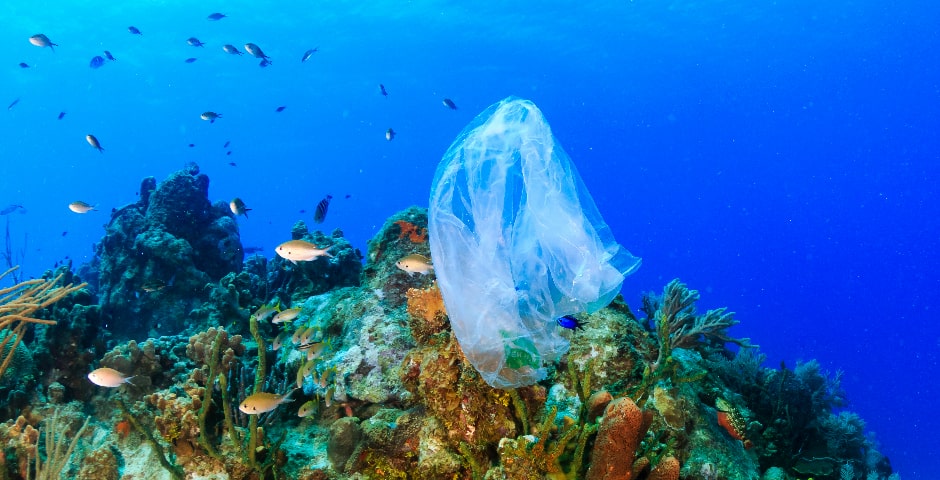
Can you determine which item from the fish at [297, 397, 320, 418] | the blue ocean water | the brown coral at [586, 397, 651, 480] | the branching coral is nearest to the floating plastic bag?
the brown coral at [586, 397, 651, 480]

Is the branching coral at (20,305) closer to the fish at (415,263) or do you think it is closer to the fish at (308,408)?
the fish at (308,408)

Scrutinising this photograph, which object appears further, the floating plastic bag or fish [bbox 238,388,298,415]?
fish [bbox 238,388,298,415]

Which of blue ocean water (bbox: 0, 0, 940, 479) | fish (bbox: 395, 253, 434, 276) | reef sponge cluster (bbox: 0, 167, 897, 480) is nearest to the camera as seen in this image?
reef sponge cluster (bbox: 0, 167, 897, 480)

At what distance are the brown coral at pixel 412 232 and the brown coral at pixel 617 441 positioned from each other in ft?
12.5

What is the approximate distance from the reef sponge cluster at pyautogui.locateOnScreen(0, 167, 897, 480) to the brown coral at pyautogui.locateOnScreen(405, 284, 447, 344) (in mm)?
13

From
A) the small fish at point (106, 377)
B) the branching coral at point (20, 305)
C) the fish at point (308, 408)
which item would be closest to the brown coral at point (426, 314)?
the fish at point (308, 408)

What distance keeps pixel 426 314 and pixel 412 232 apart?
2.42 m

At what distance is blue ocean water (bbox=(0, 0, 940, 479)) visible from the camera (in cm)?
4203

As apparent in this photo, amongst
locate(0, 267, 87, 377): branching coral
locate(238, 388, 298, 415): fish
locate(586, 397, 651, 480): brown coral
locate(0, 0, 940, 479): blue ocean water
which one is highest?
locate(0, 0, 940, 479): blue ocean water

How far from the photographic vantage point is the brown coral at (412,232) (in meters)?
6.60

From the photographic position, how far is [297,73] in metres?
54.2

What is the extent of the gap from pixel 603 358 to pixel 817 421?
130 inches

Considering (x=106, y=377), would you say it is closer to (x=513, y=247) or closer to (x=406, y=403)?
(x=406, y=403)

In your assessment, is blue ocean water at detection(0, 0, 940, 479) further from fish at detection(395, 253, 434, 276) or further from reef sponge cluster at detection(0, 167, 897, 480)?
fish at detection(395, 253, 434, 276)
